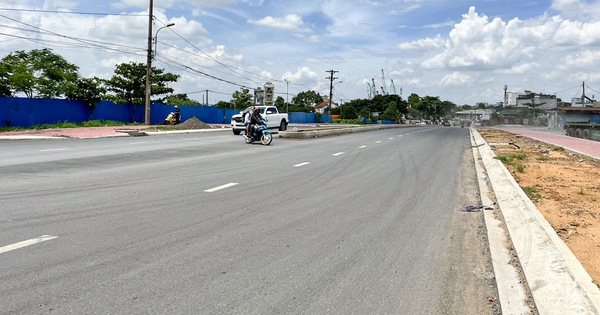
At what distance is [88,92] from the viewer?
3806 cm

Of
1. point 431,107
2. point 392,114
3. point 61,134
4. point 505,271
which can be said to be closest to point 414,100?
point 431,107

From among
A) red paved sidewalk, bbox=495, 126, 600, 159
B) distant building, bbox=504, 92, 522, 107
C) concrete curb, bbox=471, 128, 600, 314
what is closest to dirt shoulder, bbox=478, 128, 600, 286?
concrete curb, bbox=471, 128, 600, 314

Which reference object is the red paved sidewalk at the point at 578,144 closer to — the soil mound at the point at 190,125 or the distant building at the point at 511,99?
the soil mound at the point at 190,125

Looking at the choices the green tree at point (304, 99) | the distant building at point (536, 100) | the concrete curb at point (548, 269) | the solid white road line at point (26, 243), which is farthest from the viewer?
the green tree at point (304, 99)

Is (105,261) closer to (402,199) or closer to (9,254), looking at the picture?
(9,254)

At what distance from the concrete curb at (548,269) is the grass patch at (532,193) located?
1758 mm

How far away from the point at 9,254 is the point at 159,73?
43.7m

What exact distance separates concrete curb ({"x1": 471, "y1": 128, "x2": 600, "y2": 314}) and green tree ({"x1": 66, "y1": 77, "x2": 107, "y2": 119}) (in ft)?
123

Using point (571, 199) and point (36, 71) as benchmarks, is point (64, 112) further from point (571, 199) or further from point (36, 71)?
point (571, 199)

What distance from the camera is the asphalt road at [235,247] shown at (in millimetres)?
3738

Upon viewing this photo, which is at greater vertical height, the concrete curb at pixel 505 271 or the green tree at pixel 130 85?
the green tree at pixel 130 85

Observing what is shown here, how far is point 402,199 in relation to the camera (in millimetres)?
8523

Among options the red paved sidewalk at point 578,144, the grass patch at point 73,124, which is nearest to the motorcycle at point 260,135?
the red paved sidewalk at point 578,144

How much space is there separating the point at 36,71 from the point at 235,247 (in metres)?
44.1
